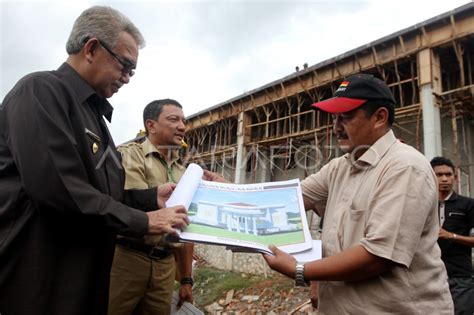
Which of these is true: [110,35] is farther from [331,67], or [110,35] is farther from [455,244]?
[331,67]

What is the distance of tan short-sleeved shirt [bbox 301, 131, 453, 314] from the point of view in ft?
4.43

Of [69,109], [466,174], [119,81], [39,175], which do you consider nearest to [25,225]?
[39,175]

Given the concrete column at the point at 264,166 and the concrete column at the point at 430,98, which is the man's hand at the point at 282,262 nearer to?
the concrete column at the point at 430,98

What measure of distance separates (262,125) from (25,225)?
468 inches

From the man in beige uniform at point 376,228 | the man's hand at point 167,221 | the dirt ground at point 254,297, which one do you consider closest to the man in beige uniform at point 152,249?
the man's hand at point 167,221

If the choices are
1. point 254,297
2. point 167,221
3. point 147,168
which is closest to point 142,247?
point 147,168

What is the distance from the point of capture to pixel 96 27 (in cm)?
172

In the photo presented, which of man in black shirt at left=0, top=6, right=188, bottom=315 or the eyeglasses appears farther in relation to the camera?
the eyeglasses

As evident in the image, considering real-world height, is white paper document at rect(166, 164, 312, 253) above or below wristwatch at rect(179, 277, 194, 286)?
above

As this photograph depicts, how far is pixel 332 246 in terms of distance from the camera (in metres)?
1.60

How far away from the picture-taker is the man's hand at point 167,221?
4.99 ft

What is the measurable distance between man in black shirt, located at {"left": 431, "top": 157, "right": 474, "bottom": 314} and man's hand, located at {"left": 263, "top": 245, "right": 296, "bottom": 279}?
7.84 ft

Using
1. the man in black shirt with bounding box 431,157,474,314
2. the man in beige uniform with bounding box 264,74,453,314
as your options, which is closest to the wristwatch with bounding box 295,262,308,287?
the man in beige uniform with bounding box 264,74,453,314

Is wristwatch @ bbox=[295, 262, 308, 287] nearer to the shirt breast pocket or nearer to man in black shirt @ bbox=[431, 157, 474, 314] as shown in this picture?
the shirt breast pocket
